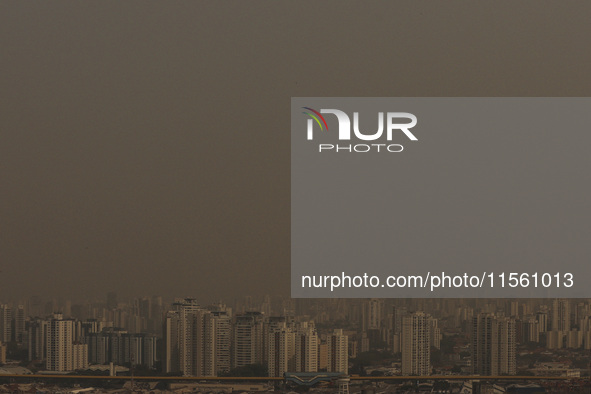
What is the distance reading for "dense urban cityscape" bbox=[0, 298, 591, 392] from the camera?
339 cm

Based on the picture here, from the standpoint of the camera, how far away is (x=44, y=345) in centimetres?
347

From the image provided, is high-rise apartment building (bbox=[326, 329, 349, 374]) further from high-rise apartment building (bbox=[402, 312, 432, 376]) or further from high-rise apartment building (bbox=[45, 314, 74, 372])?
high-rise apartment building (bbox=[45, 314, 74, 372])

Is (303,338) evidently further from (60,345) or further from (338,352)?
(60,345)

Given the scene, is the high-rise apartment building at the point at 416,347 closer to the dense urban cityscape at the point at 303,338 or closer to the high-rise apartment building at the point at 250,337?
the dense urban cityscape at the point at 303,338

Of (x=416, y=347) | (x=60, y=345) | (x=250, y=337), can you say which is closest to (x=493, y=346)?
(x=416, y=347)

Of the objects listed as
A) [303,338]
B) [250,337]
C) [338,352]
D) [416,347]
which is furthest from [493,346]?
[250,337]

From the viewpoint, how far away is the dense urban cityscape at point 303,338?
3.39 meters

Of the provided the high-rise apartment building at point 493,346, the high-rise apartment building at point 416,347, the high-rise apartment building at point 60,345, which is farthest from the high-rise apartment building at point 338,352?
the high-rise apartment building at point 60,345

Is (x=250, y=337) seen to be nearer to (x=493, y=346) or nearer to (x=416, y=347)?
(x=416, y=347)

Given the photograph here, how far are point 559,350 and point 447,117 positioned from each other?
1442 millimetres

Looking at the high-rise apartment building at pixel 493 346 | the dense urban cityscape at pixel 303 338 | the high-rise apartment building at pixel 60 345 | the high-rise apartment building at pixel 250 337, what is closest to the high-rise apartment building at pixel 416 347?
the dense urban cityscape at pixel 303 338

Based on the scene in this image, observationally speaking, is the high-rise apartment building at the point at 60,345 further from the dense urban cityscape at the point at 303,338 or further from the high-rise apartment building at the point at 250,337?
the high-rise apartment building at the point at 250,337

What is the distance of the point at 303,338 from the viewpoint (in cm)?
342

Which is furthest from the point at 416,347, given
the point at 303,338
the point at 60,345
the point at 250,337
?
the point at 60,345
